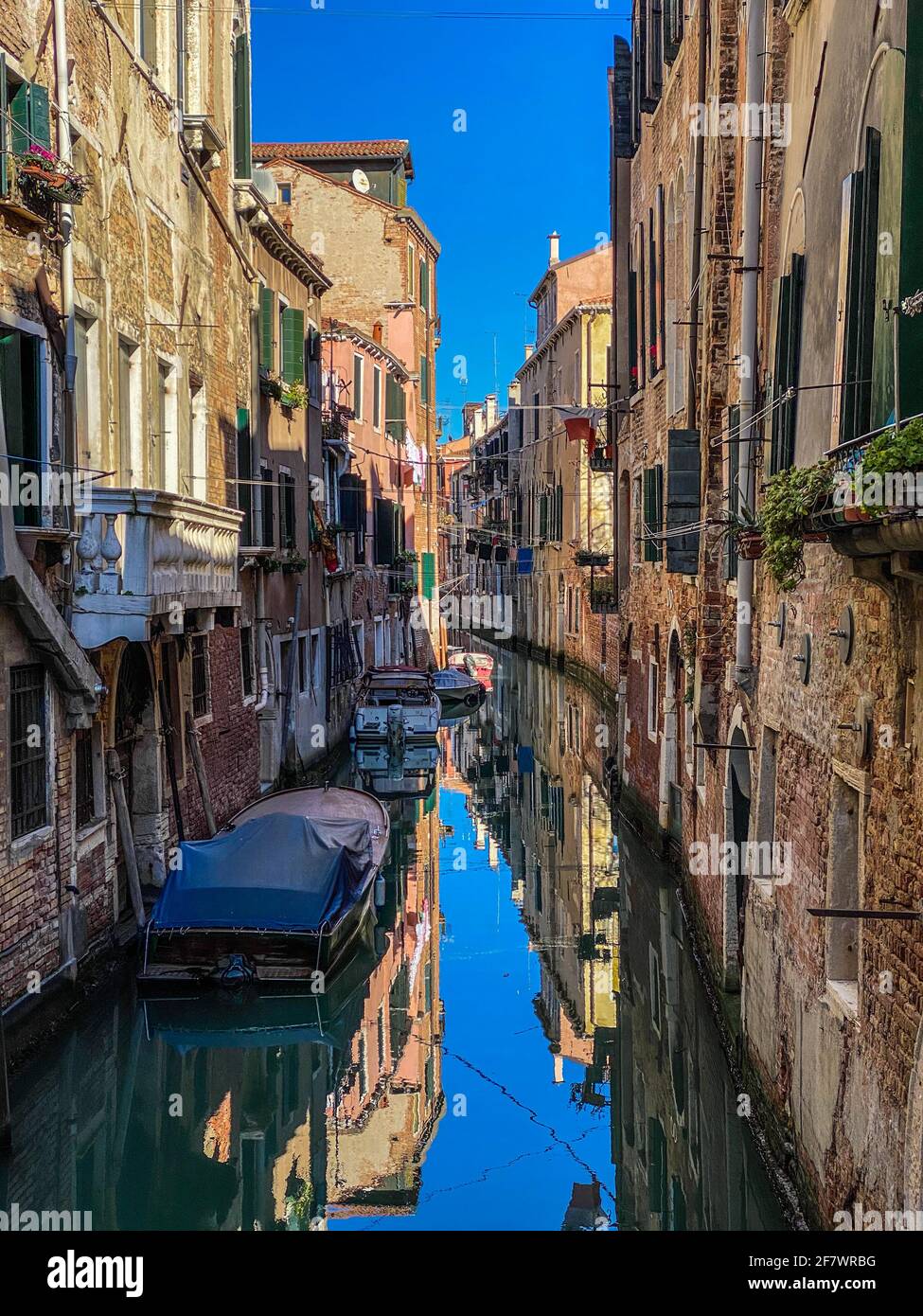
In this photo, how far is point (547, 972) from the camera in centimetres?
1335

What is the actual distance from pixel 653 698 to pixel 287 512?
6.82 metres

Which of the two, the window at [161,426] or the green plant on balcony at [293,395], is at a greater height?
the green plant on balcony at [293,395]

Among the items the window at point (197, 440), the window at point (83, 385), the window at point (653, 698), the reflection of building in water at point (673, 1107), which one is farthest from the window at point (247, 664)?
the window at point (83, 385)

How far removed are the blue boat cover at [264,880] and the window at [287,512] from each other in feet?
28.1

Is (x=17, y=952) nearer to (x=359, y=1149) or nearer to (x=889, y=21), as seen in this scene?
(x=359, y=1149)

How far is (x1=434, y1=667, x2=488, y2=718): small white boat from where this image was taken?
3359 cm

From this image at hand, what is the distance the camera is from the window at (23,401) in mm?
9320

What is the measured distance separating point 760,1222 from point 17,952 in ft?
16.4

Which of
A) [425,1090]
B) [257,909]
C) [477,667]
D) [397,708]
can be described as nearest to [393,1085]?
[425,1090]

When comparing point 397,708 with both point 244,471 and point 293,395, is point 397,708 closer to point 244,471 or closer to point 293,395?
point 293,395

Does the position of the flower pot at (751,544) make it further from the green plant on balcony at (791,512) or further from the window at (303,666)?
the window at (303,666)

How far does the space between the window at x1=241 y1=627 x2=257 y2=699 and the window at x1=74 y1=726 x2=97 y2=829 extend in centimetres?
668

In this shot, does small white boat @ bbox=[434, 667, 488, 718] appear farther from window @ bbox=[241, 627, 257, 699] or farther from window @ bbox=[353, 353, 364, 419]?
window @ bbox=[241, 627, 257, 699]

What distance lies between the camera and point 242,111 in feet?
57.7
